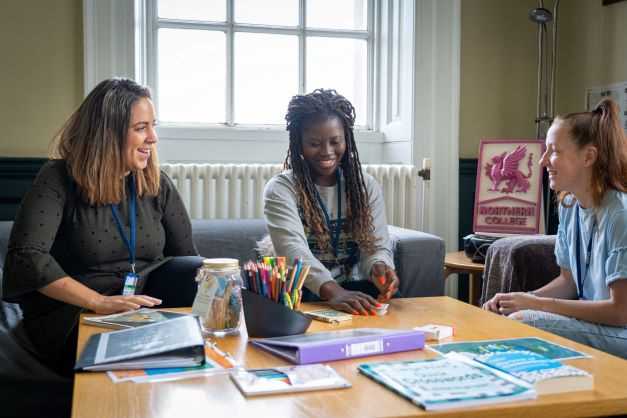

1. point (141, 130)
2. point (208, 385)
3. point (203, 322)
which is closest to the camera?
point (208, 385)

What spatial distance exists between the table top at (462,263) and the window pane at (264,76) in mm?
1059

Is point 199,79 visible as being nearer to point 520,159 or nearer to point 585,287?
point 520,159

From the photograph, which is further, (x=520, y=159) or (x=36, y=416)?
(x=520, y=159)

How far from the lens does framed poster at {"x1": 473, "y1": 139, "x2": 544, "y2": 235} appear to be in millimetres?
2985

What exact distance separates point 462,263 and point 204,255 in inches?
39.9

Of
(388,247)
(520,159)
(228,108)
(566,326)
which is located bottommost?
(566,326)

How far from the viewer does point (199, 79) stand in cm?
331

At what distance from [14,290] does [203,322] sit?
0.66 metres

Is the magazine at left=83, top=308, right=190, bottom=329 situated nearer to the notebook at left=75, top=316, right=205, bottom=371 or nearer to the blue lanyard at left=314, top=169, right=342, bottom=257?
the notebook at left=75, top=316, right=205, bottom=371

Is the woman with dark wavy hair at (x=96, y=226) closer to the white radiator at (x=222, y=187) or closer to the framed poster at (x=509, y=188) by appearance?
the white radiator at (x=222, y=187)

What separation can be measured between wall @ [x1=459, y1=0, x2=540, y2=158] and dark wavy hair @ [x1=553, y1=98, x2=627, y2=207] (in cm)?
151

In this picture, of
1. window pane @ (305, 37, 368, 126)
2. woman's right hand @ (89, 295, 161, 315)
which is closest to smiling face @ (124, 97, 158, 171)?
woman's right hand @ (89, 295, 161, 315)

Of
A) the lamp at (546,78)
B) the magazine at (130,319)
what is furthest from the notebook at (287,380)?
the lamp at (546,78)

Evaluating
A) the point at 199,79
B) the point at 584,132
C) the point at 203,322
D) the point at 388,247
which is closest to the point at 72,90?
the point at 199,79
